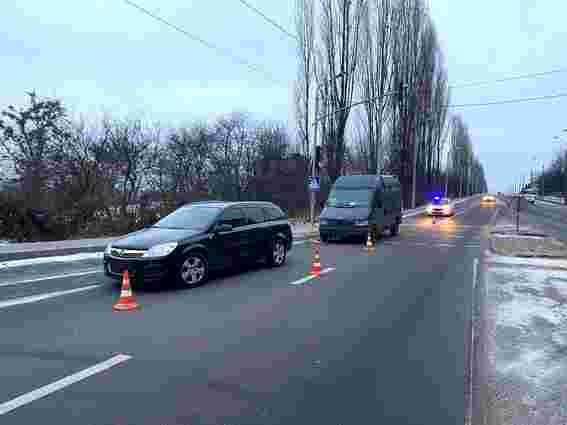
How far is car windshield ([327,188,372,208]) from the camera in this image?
1585 centimetres

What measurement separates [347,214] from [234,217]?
7.29 metres

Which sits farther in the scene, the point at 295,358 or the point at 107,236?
the point at 107,236

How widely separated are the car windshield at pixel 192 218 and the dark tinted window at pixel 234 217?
18cm

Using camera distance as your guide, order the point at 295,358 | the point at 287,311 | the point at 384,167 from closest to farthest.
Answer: the point at 295,358
the point at 287,311
the point at 384,167

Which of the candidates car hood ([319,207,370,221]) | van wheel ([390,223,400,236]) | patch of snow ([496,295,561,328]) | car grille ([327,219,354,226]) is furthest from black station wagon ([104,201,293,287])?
van wheel ([390,223,400,236])

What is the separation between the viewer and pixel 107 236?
47.9 feet

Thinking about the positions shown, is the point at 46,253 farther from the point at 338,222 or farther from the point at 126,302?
the point at 338,222

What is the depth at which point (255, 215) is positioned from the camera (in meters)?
9.66

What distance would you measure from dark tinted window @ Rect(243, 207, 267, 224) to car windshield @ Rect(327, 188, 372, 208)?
6.63m

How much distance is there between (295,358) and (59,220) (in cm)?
1241

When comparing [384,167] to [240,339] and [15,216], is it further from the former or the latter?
[240,339]

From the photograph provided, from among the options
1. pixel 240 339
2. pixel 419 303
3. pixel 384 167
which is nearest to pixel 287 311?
pixel 240 339

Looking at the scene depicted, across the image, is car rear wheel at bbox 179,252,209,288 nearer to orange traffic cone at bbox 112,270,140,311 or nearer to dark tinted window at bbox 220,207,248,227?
dark tinted window at bbox 220,207,248,227

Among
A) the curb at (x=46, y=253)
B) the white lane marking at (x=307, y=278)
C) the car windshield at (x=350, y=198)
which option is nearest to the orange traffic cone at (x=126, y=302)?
the white lane marking at (x=307, y=278)
